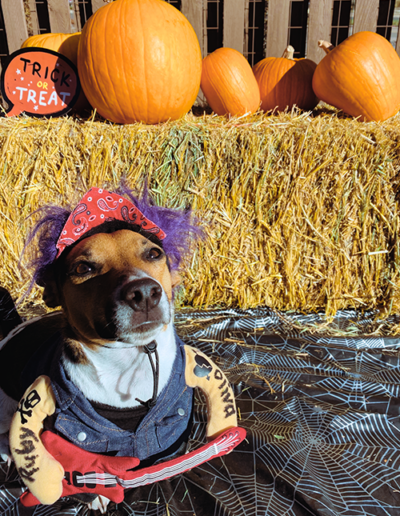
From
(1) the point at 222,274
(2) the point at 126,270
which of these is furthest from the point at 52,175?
(2) the point at 126,270

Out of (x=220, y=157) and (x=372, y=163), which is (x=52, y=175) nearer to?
(x=220, y=157)

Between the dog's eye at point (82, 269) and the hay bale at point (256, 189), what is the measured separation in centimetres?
131

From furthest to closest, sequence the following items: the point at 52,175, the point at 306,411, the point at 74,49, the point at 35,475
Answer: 1. the point at 74,49
2. the point at 52,175
3. the point at 306,411
4. the point at 35,475

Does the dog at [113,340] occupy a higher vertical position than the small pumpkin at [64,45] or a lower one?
lower

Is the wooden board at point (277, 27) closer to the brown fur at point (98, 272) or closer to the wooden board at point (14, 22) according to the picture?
the wooden board at point (14, 22)

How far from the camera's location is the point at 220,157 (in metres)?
2.59

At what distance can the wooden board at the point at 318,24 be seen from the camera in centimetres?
382

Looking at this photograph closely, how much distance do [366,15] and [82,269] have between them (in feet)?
14.2

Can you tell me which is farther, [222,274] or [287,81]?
[287,81]

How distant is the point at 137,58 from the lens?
2605 millimetres

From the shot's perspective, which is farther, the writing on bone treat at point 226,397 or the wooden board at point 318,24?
the wooden board at point 318,24

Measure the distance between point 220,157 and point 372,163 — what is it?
1.07 m

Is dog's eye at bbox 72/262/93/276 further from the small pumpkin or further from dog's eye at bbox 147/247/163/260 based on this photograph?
the small pumpkin

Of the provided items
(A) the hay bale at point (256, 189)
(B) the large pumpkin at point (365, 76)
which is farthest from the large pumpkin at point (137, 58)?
(B) the large pumpkin at point (365, 76)
